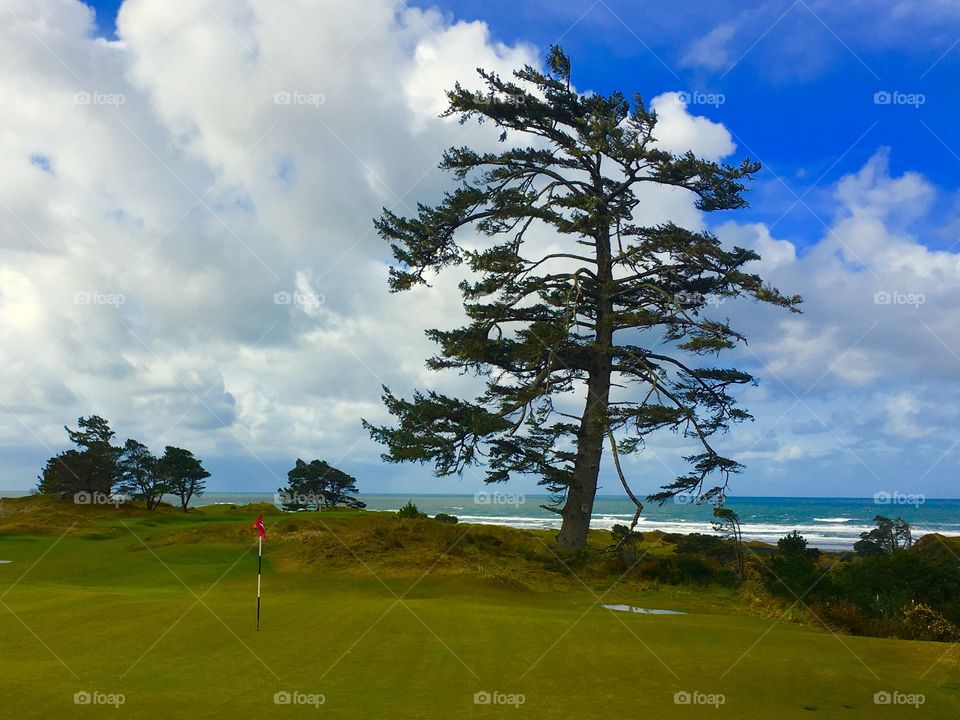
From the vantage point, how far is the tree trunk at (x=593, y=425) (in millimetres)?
28530

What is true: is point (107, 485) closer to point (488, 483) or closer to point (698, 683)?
point (488, 483)

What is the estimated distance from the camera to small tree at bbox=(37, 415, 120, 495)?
55.2 m

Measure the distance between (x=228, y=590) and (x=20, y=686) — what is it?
39.4 feet

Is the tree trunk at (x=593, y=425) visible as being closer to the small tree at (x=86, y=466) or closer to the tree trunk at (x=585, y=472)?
the tree trunk at (x=585, y=472)

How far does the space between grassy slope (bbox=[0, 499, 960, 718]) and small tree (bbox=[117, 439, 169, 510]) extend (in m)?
38.7

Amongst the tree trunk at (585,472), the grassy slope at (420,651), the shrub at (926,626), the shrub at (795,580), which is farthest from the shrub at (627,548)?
the shrub at (926,626)

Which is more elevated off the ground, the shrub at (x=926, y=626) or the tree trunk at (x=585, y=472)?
the tree trunk at (x=585, y=472)

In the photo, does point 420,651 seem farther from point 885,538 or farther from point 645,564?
point 885,538

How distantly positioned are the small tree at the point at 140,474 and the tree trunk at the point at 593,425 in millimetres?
42066

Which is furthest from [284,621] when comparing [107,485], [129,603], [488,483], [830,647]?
[107,485]

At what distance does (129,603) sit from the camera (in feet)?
53.0

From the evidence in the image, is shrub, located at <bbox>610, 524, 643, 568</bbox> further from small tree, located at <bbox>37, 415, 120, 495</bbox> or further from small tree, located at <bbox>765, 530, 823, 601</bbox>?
small tree, located at <bbox>37, 415, 120, 495</bbox>

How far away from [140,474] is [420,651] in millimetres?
56025

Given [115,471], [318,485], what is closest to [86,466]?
[115,471]
